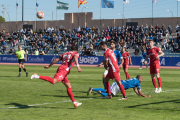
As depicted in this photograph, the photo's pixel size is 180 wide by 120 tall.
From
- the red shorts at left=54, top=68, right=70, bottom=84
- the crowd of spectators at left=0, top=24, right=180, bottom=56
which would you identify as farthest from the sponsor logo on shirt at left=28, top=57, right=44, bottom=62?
the red shorts at left=54, top=68, right=70, bottom=84

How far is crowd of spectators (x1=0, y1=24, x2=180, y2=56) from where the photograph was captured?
4274cm

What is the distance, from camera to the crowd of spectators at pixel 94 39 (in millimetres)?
42737

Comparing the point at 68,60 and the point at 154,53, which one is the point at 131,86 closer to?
the point at 154,53

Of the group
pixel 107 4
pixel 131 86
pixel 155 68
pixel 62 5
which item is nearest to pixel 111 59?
pixel 131 86

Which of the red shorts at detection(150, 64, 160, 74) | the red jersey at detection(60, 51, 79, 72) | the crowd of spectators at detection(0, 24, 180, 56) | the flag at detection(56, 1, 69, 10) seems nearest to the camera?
the red jersey at detection(60, 51, 79, 72)

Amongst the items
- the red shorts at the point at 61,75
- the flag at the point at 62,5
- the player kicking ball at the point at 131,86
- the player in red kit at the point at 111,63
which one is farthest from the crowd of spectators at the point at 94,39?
the red shorts at the point at 61,75

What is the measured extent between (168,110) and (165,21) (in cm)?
5382

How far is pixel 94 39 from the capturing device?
160ft

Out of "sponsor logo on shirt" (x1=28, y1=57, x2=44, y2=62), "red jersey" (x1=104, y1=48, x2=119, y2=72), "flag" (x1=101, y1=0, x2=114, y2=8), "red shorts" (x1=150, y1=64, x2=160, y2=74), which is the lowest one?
"sponsor logo on shirt" (x1=28, y1=57, x2=44, y2=62)

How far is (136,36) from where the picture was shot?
46.5m

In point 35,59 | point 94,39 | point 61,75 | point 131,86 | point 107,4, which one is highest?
point 107,4

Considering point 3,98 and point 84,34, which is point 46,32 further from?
point 3,98

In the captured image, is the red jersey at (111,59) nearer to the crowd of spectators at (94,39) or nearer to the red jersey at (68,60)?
the red jersey at (68,60)

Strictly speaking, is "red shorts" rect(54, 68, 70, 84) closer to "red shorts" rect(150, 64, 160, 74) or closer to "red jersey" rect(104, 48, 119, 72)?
"red jersey" rect(104, 48, 119, 72)
